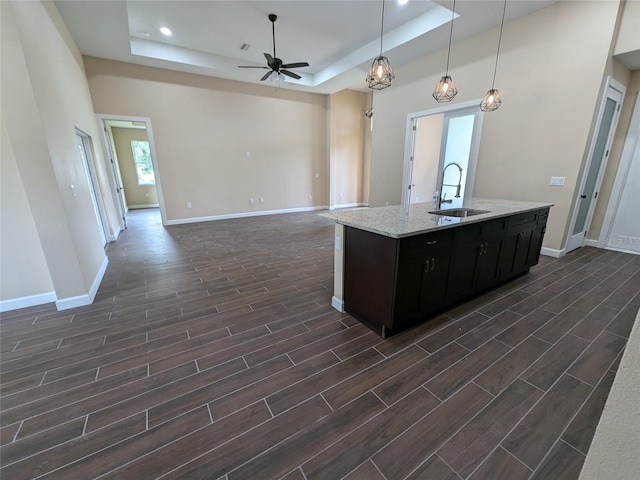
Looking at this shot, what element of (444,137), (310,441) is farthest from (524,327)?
(444,137)

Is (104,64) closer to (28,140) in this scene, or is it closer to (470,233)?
(28,140)

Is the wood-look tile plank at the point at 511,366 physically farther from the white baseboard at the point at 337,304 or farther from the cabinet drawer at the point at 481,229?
the white baseboard at the point at 337,304

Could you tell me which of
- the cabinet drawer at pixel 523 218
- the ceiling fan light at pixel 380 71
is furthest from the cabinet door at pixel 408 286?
the ceiling fan light at pixel 380 71

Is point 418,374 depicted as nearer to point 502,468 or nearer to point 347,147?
point 502,468

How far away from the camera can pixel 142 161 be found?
9.07m

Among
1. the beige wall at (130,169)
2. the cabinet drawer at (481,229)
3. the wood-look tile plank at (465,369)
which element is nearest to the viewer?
the wood-look tile plank at (465,369)

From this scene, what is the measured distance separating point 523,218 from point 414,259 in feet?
5.95

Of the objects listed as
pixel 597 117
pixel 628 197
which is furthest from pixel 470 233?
pixel 628 197

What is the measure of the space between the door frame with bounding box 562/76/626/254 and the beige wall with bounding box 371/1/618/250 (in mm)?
185

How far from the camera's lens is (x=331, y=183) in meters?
8.43

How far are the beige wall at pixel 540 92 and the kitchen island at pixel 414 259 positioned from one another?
141 cm

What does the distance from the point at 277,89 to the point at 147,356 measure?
709 cm

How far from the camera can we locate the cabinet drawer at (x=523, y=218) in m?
2.77

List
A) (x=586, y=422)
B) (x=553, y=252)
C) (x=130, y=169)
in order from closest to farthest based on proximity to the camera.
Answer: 1. (x=586, y=422)
2. (x=553, y=252)
3. (x=130, y=169)
